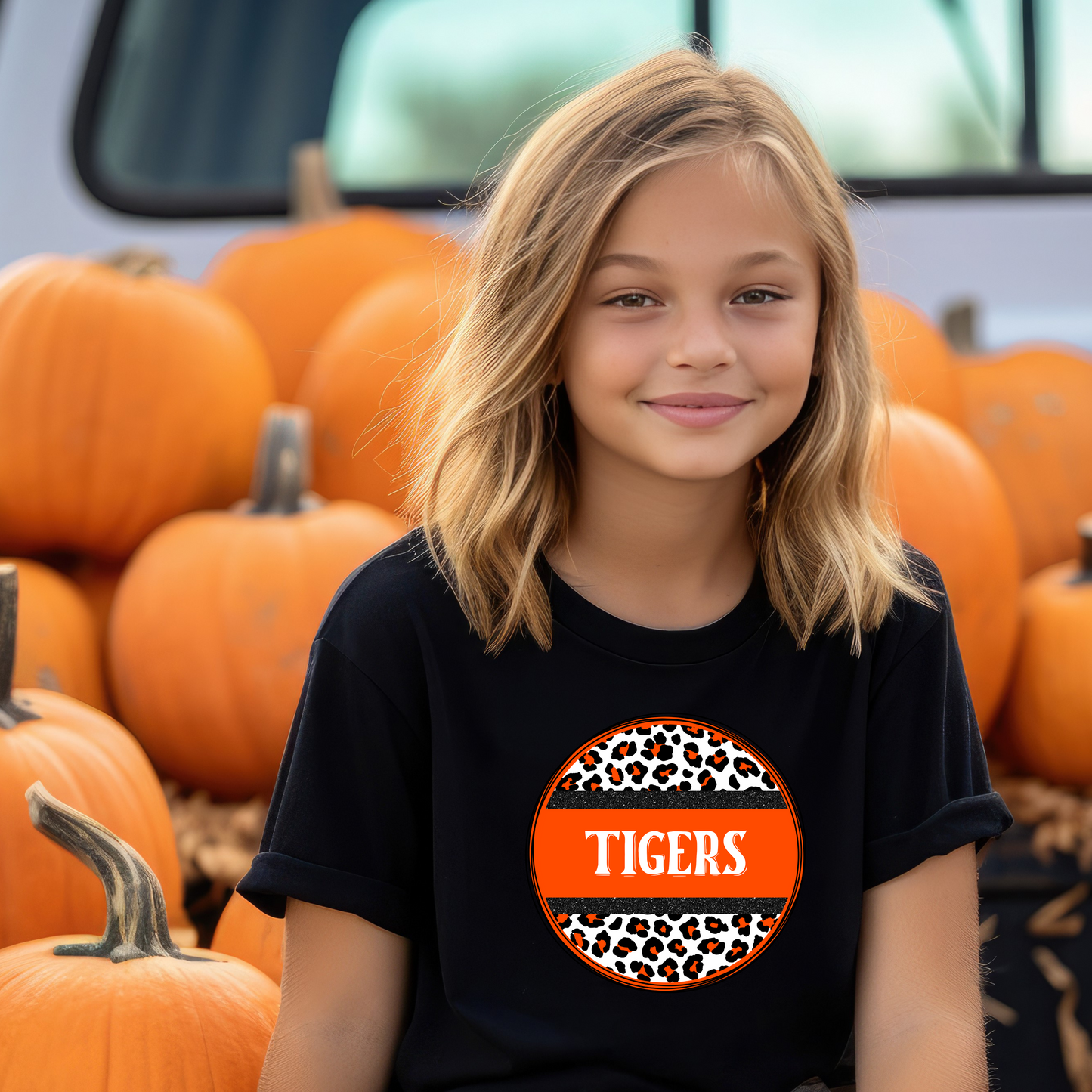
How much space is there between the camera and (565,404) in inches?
44.1

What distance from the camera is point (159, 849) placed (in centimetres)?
137

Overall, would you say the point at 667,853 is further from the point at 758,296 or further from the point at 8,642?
→ the point at 8,642

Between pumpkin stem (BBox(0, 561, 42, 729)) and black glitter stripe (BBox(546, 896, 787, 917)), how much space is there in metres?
0.67

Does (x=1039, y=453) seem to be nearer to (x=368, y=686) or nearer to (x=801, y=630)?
(x=801, y=630)

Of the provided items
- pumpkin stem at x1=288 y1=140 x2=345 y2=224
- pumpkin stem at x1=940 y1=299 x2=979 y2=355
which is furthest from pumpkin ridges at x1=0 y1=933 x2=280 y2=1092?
pumpkin stem at x1=940 y1=299 x2=979 y2=355

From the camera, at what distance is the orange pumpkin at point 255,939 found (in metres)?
1.27

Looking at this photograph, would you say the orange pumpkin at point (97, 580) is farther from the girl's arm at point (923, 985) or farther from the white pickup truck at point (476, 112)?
the girl's arm at point (923, 985)

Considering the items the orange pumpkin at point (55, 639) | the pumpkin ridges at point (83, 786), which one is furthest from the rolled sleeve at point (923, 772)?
the orange pumpkin at point (55, 639)

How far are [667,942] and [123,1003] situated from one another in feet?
1.43

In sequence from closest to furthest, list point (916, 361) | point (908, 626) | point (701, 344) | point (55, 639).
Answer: point (701, 344) < point (908, 626) < point (55, 639) < point (916, 361)

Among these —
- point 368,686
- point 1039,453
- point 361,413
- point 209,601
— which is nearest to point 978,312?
point 1039,453

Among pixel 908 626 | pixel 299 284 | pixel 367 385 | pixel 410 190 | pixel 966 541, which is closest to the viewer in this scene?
pixel 908 626

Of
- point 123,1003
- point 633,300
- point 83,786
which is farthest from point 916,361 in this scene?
point 123,1003

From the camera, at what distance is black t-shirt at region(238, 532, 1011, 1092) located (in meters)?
0.97
